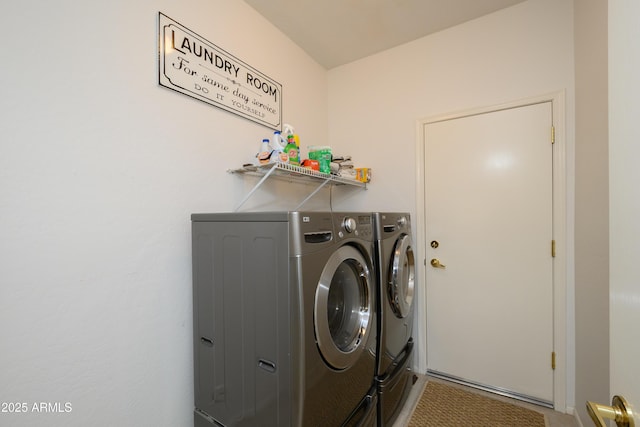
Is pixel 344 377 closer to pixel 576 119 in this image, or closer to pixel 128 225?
pixel 128 225

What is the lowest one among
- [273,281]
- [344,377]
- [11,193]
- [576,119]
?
[344,377]

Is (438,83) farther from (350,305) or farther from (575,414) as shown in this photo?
(575,414)

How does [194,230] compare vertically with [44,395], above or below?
above

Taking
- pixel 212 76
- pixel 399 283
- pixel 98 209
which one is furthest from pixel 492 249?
pixel 98 209

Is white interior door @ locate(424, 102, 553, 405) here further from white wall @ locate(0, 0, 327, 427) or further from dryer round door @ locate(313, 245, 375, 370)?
white wall @ locate(0, 0, 327, 427)

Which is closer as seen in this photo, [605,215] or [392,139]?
[605,215]

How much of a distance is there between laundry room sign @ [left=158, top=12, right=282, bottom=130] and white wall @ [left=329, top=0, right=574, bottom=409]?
907mm

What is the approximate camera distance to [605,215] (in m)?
1.30

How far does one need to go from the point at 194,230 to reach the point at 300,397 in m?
0.93

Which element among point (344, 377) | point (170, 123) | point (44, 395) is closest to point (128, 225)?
point (170, 123)

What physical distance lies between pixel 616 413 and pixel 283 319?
0.86m

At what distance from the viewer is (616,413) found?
488 mm

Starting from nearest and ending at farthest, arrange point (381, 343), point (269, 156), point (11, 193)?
1. point (11, 193)
2. point (381, 343)
3. point (269, 156)

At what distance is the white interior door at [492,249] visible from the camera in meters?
1.85
